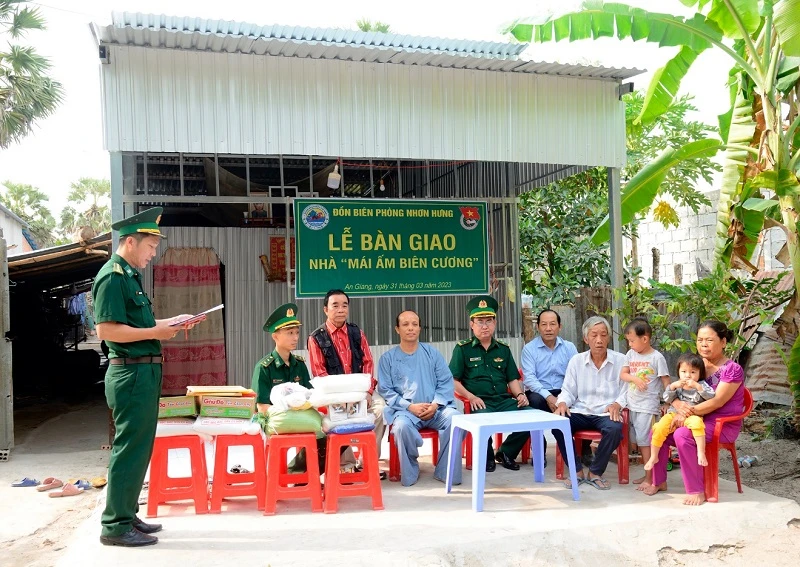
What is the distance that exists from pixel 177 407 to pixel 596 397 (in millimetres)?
2854

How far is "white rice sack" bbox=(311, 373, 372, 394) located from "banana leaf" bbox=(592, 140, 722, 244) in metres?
3.60

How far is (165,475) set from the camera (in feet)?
13.9

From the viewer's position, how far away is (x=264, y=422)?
4.47 m

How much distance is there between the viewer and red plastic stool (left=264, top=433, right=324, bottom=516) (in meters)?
4.11

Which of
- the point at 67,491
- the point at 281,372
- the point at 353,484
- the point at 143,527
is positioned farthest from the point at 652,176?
the point at 67,491

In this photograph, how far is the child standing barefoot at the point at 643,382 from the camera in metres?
4.76

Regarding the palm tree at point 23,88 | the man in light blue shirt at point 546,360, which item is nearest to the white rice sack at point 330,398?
the man in light blue shirt at point 546,360

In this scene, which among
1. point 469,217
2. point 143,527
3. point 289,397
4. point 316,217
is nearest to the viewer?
point 143,527

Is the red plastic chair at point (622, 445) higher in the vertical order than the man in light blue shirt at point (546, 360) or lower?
lower

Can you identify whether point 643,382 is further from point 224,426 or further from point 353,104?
point 353,104

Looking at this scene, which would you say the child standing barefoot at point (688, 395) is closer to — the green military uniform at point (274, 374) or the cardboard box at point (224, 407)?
the green military uniform at point (274, 374)

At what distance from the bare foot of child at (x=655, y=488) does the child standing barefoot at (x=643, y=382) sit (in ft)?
0.34

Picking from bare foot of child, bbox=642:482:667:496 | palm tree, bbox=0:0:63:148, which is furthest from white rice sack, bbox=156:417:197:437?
palm tree, bbox=0:0:63:148

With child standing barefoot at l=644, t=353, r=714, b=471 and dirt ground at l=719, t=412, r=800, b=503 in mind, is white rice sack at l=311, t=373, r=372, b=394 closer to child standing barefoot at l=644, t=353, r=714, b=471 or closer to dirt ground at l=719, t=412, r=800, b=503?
child standing barefoot at l=644, t=353, r=714, b=471
